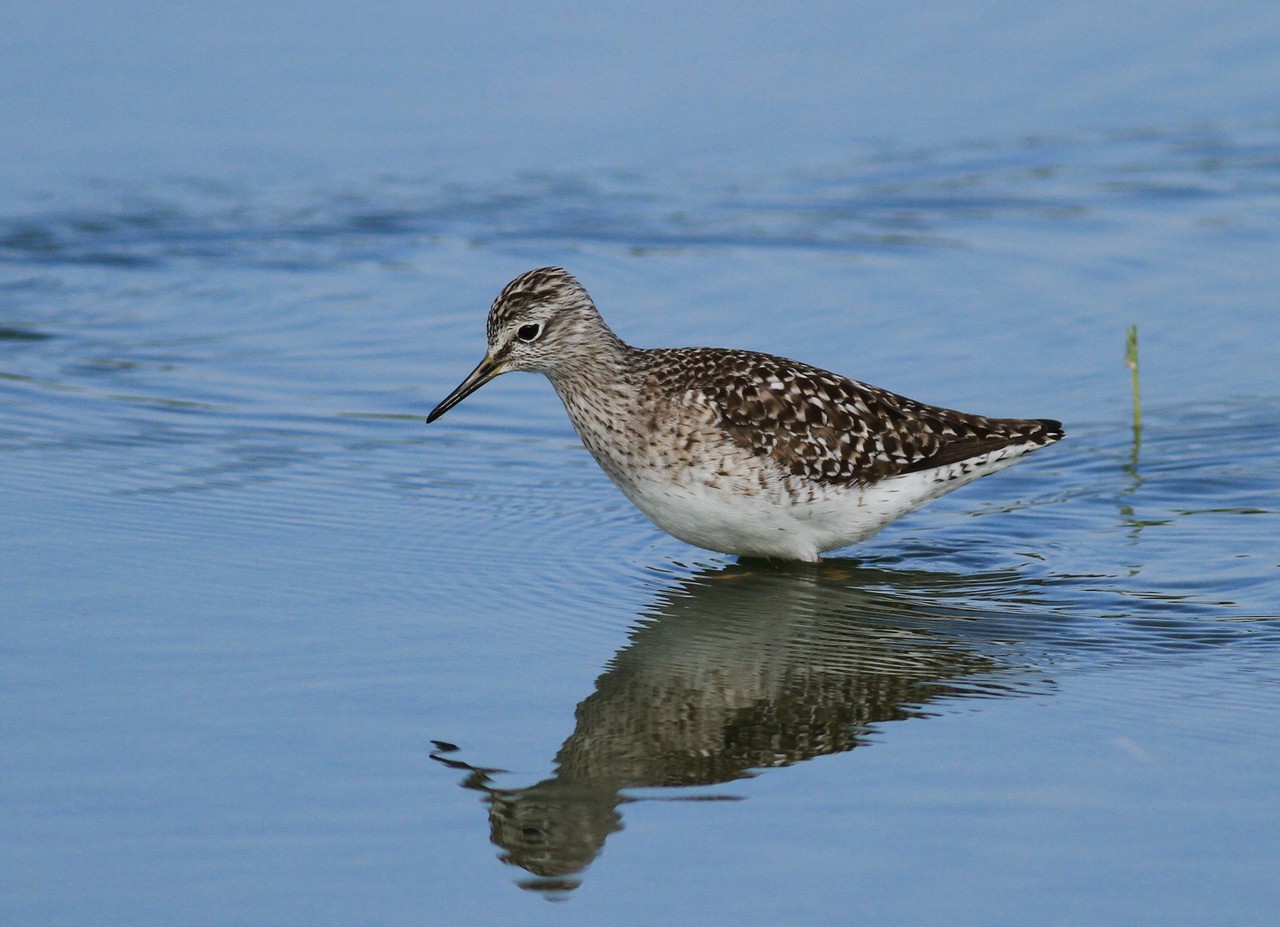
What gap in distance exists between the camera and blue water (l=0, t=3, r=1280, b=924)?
21.0 feet

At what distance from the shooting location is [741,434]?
33.0ft

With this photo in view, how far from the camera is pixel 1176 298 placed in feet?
45.0

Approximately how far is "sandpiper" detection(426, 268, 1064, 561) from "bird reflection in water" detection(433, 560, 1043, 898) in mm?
348

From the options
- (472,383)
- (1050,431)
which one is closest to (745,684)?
(472,383)

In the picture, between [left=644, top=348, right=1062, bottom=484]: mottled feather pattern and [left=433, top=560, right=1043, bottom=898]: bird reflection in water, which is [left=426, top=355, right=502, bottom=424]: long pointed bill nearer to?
[left=644, top=348, right=1062, bottom=484]: mottled feather pattern

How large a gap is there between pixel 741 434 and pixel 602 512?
1.15 meters

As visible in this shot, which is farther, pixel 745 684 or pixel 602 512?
pixel 602 512

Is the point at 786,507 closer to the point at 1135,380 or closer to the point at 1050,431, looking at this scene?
the point at 1050,431

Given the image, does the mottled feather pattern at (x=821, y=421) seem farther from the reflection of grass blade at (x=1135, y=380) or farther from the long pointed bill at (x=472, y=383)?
the reflection of grass blade at (x=1135, y=380)

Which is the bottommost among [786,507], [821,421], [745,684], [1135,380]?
[745,684]

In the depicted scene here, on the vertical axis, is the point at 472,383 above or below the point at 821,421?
above

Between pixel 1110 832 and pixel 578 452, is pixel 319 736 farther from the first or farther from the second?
pixel 578 452

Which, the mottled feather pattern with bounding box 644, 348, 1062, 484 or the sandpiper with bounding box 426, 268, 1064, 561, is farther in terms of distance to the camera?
the mottled feather pattern with bounding box 644, 348, 1062, 484

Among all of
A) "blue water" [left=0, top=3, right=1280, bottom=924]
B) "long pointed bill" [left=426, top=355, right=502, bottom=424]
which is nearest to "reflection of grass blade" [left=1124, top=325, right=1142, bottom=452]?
"blue water" [left=0, top=3, right=1280, bottom=924]
